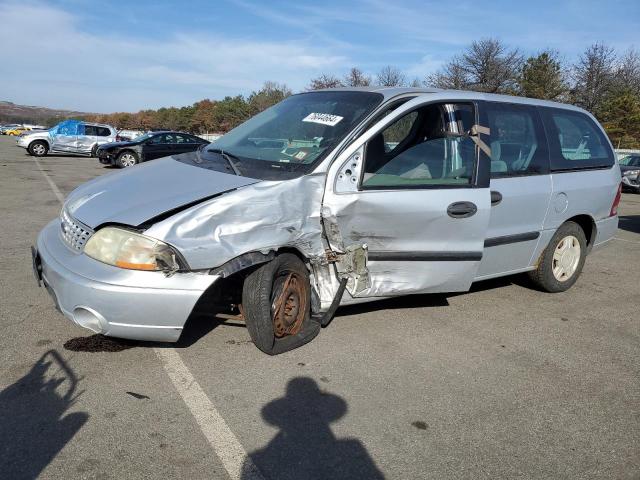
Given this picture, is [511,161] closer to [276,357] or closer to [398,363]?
[398,363]

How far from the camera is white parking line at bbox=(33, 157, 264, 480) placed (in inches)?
92.1

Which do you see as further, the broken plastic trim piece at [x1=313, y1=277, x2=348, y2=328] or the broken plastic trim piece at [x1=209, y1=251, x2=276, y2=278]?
the broken plastic trim piece at [x1=313, y1=277, x2=348, y2=328]

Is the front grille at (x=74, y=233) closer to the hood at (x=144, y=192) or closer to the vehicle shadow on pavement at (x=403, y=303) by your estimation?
the hood at (x=144, y=192)

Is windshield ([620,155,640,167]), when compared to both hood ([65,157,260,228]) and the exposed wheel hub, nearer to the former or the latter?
the exposed wheel hub

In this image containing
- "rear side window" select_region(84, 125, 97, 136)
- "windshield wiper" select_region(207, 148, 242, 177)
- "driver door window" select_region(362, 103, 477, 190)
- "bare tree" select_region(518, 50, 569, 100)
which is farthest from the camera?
"bare tree" select_region(518, 50, 569, 100)

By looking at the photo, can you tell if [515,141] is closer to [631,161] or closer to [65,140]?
[631,161]

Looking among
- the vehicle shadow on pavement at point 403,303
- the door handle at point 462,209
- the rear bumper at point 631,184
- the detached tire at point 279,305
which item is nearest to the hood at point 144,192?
the detached tire at point 279,305

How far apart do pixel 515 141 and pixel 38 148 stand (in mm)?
22626

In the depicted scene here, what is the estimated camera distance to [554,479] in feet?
7.79

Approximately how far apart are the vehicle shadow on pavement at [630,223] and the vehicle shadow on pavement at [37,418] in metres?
9.51

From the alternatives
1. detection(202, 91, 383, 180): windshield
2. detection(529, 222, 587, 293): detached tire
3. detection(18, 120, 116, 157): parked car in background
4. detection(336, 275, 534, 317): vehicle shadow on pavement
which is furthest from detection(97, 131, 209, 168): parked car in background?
detection(529, 222, 587, 293): detached tire

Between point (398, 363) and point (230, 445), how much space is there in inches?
53.4

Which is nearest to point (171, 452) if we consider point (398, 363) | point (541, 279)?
point (398, 363)

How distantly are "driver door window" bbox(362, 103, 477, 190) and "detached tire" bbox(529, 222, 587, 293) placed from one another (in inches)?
59.0
